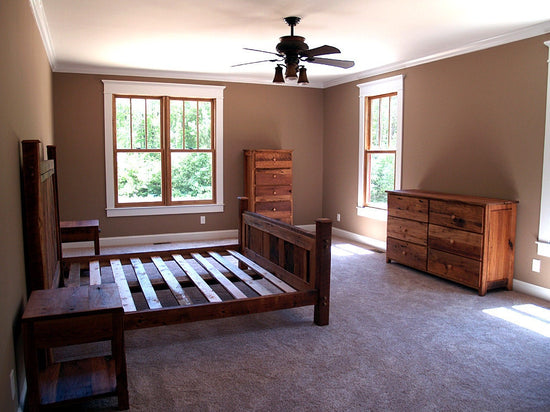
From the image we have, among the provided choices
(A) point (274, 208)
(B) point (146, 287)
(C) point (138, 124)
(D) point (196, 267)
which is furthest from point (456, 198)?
(C) point (138, 124)

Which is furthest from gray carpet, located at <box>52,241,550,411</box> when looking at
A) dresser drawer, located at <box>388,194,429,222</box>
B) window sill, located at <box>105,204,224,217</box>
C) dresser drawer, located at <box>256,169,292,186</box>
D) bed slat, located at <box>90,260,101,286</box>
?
window sill, located at <box>105,204,224,217</box>

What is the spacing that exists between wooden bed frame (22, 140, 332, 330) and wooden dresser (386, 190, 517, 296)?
68.4 inches

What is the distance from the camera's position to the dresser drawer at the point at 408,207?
16.6ft

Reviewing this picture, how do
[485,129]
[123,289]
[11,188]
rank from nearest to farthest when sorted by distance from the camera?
[11,188]
[123,289]
[485,129]

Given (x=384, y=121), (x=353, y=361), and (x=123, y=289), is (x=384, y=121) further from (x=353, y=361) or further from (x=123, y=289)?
(x=123, y=289)

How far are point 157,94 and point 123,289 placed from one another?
3913 millimetres

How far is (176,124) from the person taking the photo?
698cm

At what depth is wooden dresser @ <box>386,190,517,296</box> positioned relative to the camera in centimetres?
437

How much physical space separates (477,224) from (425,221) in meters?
0.71

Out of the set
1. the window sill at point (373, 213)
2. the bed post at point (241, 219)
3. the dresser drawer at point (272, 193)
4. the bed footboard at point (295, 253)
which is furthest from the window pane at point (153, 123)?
the window sill at point (373, 213)

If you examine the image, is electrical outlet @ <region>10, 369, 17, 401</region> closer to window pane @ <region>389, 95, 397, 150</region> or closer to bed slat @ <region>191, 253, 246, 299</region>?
bed slat @ <region>191, 253, 246, 299</region>

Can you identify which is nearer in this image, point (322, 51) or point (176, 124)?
point (322, 51)

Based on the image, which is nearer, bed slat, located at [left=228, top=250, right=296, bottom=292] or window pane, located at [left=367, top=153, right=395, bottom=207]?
bed slat, located at [left=228, top=250, right=296, bottom=292]

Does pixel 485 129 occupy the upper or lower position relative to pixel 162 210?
upper
